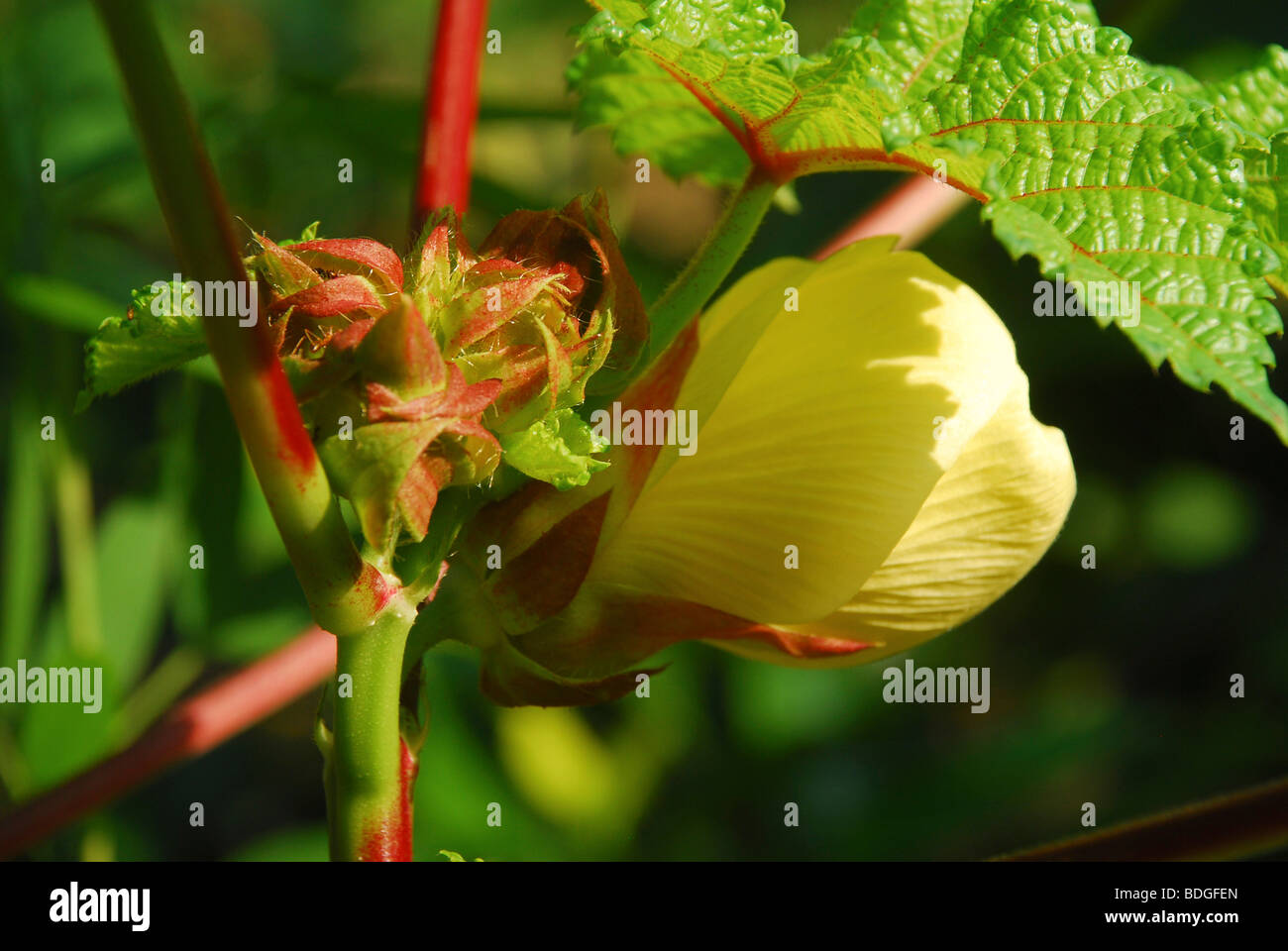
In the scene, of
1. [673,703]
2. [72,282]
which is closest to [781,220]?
[673,703]

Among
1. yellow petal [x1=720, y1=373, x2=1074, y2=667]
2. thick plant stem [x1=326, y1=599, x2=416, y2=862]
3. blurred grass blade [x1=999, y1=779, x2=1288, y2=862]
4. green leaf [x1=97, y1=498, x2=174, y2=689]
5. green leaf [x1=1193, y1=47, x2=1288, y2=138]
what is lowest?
blurred grass blade [x1=999, y1=779, x2=1288, y2=862]

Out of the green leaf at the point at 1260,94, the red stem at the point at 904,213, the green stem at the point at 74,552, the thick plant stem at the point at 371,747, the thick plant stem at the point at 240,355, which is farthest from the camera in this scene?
the green stem at the point at 74,552

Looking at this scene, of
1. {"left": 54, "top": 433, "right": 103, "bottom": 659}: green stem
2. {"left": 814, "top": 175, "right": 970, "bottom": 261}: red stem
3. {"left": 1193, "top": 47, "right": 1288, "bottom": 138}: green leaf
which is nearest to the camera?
{"left": 1193, "top": 47, "right": 1288, "bottom": 138}: green leaf

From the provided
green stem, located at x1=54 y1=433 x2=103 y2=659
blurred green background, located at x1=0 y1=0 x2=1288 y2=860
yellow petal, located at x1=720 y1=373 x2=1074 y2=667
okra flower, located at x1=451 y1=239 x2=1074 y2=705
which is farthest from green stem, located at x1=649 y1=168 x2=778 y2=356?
green stem, located at x1=54 y1=433 x2=103 y2=659

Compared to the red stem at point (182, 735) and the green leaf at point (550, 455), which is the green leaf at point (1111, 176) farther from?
the red stem at point (182, 735)

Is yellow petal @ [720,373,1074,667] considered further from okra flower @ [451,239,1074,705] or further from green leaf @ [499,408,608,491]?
green leaf @ [499,408,608,491]

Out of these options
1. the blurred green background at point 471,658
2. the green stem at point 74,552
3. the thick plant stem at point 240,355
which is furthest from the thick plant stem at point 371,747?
the green stem at point 74,552
